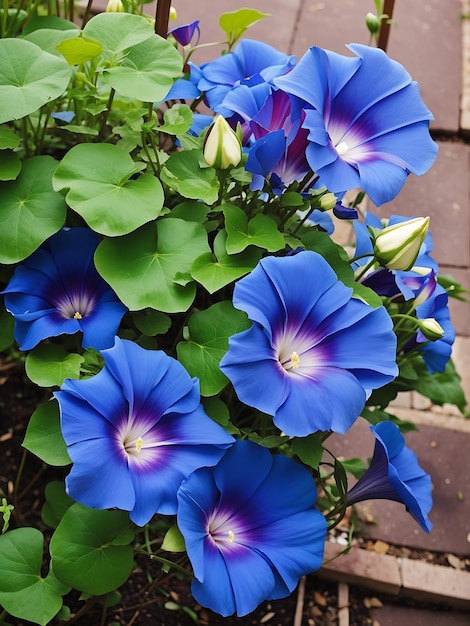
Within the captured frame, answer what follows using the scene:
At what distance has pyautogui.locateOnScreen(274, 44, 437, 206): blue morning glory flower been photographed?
3.61ft

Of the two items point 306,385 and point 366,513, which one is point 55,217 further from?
point 366,513

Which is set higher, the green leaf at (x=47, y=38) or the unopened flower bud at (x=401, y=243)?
the green leaf at (x=47, y=38)

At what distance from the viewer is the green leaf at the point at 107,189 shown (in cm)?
113

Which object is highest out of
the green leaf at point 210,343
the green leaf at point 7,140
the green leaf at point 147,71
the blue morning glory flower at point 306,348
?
the green leaf at point 147,71

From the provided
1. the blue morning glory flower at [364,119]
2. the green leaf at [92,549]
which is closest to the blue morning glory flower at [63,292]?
the green leaf at [92,549]

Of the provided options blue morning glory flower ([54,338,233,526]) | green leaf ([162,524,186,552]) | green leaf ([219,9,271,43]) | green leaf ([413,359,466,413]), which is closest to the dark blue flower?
green leaf ([219,9,271,43])

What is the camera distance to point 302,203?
3.88ft

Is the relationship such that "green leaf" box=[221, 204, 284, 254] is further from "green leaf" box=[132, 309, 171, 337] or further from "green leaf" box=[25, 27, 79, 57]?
"green leaf" box=[25, 27, 79, 57]

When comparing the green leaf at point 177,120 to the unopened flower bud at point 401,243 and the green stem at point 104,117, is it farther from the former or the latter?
the unopened flower bud at point 401,243

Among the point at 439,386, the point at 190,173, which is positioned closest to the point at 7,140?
the point at 190,173

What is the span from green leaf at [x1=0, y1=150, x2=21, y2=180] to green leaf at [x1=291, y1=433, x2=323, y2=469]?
23.2 inches

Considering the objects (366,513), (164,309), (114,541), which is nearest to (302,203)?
(164,309)

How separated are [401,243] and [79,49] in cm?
54

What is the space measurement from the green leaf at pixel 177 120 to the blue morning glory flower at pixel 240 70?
2.1 inches
